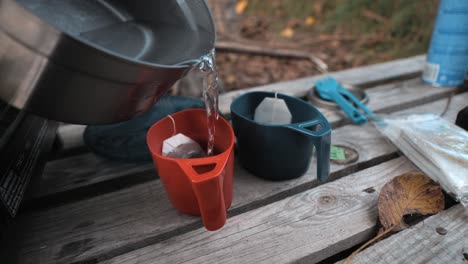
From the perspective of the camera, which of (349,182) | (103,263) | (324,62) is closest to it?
(103,263)

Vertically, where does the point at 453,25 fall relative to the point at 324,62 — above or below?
above

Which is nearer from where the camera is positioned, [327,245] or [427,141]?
[327,245]

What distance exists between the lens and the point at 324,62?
6.55 ft

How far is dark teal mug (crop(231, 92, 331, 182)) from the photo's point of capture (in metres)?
0.58

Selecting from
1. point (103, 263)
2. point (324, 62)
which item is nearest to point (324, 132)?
point (103, 263)

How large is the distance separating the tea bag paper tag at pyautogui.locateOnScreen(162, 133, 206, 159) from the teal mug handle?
0.16 metres

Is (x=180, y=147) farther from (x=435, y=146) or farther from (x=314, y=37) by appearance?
(x=314, y=37)

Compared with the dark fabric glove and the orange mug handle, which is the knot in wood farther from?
the dark fabric glove

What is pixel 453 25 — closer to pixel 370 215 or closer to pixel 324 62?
pixel 370 215

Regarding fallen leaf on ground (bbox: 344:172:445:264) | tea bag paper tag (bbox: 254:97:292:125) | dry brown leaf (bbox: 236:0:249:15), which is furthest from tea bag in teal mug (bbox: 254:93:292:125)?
dry brown leaf (bbox: 236:0:249:15)

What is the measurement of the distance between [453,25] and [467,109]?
0.30m

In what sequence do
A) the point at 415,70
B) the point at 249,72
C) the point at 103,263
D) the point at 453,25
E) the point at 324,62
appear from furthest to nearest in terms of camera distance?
the point at 324,62 → the point at 249,72 → the point at 415,70 → the point at 453,25 → the point at 103,263

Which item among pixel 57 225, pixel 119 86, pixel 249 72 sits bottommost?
pixel 249 72

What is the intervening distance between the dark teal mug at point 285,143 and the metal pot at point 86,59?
169mm
